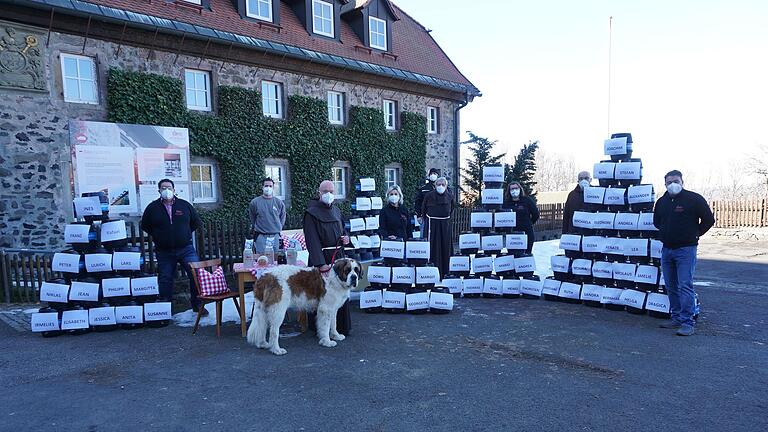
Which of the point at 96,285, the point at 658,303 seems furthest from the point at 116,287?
the point at 658,303

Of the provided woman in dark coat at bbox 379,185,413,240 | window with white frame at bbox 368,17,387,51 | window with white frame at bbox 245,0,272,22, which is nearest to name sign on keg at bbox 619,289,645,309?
Result: woman in dark coat at bbox 379,185,413,240

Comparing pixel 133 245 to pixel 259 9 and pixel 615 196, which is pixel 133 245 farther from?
pixel 259 9

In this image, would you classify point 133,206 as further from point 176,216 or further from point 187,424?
point 187,424

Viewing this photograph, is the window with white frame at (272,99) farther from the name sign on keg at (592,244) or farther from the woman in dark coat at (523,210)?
the name sign on keg at (592,244)

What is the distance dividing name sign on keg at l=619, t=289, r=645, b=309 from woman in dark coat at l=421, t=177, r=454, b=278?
11.0 ft

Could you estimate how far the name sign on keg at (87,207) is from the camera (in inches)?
271

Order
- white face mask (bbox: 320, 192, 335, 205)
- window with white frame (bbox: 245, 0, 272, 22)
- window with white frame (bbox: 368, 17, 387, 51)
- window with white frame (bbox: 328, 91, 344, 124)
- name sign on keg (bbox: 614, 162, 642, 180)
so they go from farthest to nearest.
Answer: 1. window with white frame (bbox: 368, 17, 387, 51)
2. window with white frame (bbox: 328, 91, 344, 124)
3. window with white frame (bbox: 245, 0, 272, 22)
4. name sign on keg (bbox: 614, 162, 642, 180)
5. white face mask (bbox: 320, 192, 335, 205)

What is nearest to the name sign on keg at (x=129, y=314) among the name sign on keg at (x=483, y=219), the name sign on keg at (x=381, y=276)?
the name sign on keg at (x=381, y=276)

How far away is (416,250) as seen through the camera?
801cm

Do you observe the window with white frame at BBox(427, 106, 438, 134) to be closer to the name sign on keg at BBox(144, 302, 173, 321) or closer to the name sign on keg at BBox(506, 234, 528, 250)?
the name sign on keg at BBox(506, 234, 528, 250)

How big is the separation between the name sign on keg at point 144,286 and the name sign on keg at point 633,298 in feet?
24.8

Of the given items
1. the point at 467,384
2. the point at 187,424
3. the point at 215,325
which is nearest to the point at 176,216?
the point at 215,325

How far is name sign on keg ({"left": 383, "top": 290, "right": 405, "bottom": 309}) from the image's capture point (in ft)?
25.6

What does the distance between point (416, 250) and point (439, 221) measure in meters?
1.69
